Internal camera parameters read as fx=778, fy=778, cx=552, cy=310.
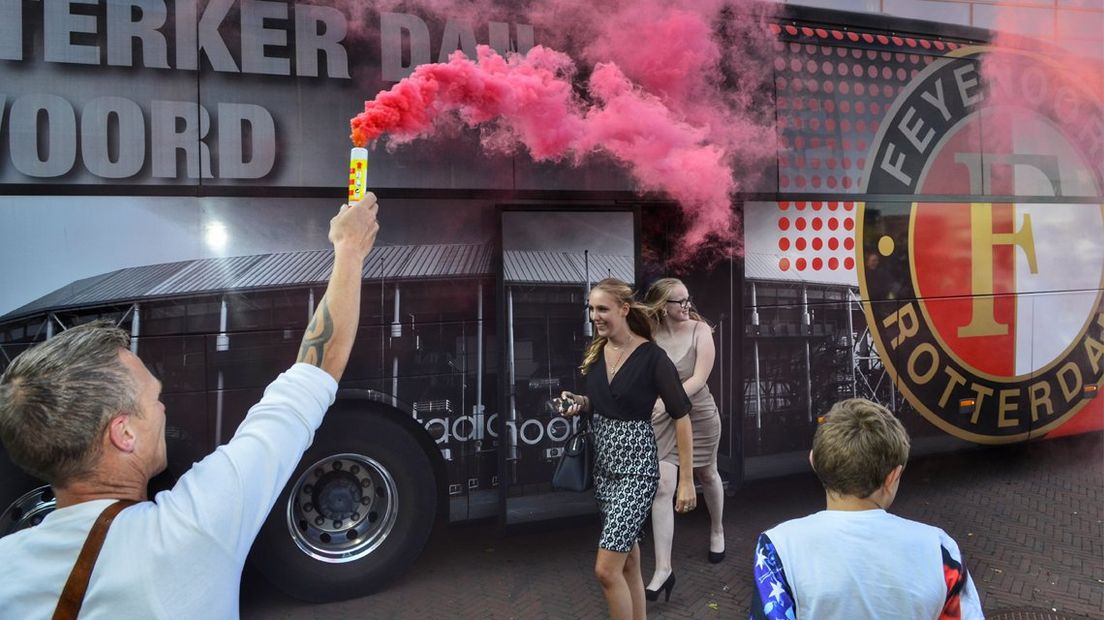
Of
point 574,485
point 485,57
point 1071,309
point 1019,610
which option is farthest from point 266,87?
point 1071,309

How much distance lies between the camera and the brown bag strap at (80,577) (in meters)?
1.26

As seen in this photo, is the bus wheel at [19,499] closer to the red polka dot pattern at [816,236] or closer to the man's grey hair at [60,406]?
the man's grey hair at [60,406]

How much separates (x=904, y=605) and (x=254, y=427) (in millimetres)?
1459

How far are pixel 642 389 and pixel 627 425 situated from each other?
0.19m

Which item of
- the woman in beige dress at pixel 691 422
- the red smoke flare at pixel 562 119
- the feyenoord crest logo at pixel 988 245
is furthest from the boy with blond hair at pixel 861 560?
the feyenoord crest logo at pixel 988 245

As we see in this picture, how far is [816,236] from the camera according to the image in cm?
568

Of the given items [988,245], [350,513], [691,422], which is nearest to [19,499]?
[350,513]

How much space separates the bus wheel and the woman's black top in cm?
281

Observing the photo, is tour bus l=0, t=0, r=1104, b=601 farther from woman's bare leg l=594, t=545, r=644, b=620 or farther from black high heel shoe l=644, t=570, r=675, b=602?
woman's bare leg l=594, t=545, r=644, b=620

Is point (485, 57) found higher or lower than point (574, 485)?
higher

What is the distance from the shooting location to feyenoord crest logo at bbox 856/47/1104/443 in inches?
235

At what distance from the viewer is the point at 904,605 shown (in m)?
1.75

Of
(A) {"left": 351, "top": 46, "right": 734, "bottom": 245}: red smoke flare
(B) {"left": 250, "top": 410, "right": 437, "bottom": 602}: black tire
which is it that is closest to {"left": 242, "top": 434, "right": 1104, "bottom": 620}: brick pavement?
(B) {"left": 250, "top": 410, "right": 437, "bottom": 602}: black tire

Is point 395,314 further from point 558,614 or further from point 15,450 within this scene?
point 15,450
